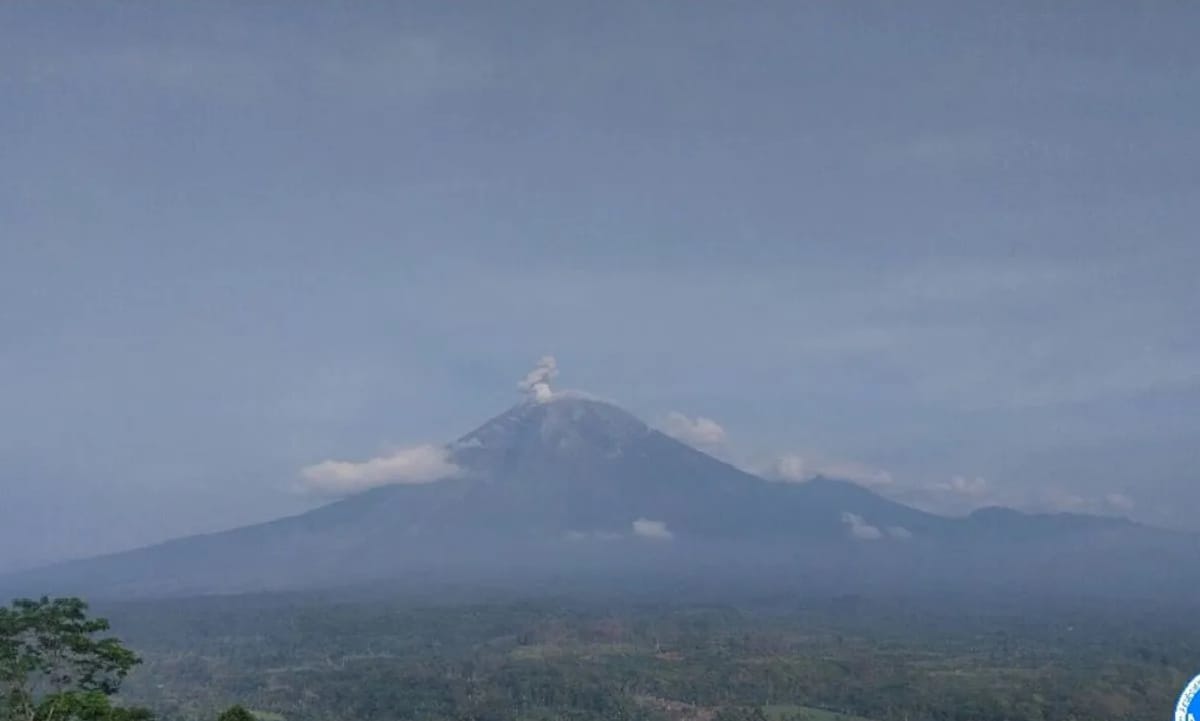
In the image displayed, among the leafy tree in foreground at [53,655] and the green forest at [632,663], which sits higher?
the leafy tree in foreground at [53,655]

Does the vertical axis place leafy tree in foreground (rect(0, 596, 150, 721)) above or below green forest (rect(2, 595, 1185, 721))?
above

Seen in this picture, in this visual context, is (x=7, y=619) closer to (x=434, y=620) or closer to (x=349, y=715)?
(x=349, y=715)

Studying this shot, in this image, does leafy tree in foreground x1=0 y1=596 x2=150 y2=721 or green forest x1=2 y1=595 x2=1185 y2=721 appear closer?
leafy tree in foreground x1=0 y1=596 x2=150 y2=721

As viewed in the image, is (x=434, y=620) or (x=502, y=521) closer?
(x=434, y=620)

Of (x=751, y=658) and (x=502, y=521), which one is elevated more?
(x=502, y=521)

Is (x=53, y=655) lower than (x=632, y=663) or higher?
higher

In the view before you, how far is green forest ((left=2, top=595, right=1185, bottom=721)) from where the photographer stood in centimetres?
6256

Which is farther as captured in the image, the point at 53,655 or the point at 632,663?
the point at 632,663

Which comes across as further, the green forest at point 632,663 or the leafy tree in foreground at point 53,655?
the green forest at point 632,663

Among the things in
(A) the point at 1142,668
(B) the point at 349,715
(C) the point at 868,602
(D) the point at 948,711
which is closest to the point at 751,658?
(D) the point at 948,711

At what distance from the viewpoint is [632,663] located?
78.1 metres

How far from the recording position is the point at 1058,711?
2377 inches

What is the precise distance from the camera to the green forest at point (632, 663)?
62.6 meters

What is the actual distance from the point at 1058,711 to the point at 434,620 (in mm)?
59334
